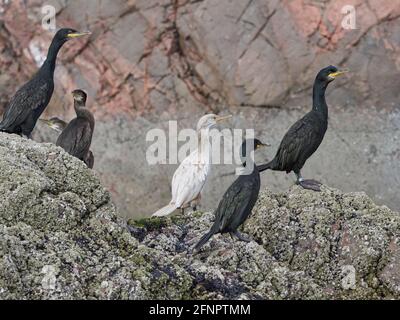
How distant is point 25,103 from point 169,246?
3952 mm

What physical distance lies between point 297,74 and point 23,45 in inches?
409

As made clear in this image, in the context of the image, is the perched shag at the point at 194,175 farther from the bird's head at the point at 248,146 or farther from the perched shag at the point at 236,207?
the perched shag at the point at 236,207

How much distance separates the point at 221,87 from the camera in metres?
41.4

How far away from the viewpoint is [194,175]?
53.2ft

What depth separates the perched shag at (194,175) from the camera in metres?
16.1

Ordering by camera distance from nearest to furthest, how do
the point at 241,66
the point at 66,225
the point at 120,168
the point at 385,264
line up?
the point at 66,225, the point at 385,264, the point at 241,66, the point at 120,168

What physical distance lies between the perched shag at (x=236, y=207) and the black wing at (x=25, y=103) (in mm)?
3871

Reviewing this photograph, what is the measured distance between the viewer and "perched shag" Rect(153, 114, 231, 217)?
52.7ft

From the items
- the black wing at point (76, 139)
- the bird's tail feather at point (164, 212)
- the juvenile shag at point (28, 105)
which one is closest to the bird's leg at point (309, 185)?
the bird's tail feather at point (164, 212)

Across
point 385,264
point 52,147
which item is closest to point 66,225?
point 52,147

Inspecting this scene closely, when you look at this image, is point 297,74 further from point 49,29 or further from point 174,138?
point 49,29

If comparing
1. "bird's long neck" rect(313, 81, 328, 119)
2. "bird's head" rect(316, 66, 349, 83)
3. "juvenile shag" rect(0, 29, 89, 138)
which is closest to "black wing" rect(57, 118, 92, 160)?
"juvenile shag" rect(0, 29, 89, 138)

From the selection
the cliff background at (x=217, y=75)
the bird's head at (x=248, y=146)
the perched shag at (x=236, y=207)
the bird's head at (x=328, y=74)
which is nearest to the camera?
the perched shag at (x=236, y=207)

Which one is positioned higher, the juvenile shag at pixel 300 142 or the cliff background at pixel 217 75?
the cliff background at pixel 217 75
